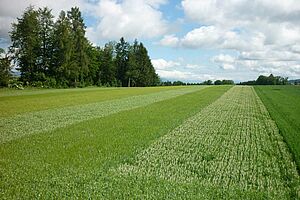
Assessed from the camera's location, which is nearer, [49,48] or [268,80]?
[49,48]

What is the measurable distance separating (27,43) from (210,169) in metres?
60.3

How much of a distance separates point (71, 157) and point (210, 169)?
4.12 metres

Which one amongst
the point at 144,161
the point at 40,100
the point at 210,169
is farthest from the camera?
the point at 40,100

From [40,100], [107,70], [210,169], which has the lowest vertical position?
[40,100]

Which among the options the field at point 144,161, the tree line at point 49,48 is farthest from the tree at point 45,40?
the field at point 144,161

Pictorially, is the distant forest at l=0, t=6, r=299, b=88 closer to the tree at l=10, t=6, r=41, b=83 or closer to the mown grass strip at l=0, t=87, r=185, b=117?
the tree at l=10, t=6, r=41, b=83

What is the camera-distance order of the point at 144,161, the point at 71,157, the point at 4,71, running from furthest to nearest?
the point at 4,71 → the point at 71,157 → the point at 144,161

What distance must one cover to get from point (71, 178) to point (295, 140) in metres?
8.98

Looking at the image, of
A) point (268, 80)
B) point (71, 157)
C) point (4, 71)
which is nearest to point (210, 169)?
point (71, 157)

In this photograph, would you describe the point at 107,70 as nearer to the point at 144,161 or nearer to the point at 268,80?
the point at 268,80

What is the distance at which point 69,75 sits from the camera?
2665 inches

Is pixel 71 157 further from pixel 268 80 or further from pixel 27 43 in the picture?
pixel 268 80

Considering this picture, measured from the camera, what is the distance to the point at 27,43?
61875mm

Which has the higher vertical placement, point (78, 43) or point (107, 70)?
point (78, 43)
